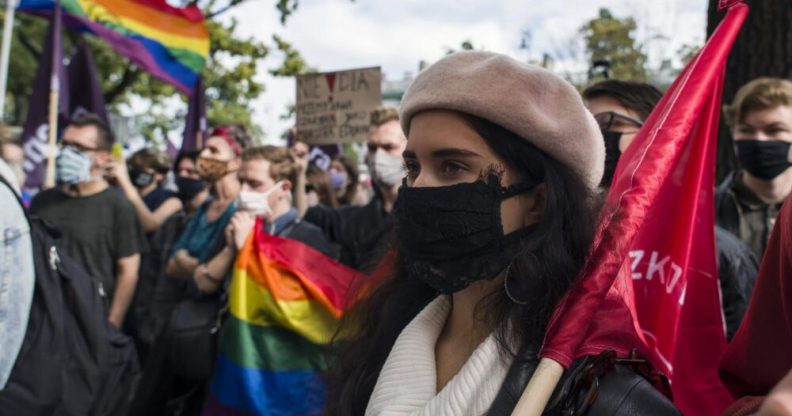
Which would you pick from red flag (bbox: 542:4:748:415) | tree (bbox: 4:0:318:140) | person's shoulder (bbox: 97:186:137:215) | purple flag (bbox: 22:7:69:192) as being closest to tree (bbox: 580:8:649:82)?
tree (bbox: 4:0:318:140)

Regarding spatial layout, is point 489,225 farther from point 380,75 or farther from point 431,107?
point 380,75

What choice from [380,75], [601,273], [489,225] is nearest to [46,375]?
[489,225]

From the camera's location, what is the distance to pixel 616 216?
1.69 meters

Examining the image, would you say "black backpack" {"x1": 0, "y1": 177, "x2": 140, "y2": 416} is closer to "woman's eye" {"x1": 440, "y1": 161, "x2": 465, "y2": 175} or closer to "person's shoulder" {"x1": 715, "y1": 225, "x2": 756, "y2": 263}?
"woman's eye" {"x1": 440, "y1": 161, "x2": 465, "y2": 175}

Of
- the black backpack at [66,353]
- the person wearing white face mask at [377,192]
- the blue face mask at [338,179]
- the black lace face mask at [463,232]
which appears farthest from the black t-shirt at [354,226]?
the blue face mask at [338,179]

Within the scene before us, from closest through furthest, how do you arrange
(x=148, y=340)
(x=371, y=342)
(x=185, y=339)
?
(x=371, y=342)
(x=185, y=339)
(x=148, y=340)

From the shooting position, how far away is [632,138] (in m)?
2.66

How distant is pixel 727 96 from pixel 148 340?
145 inches

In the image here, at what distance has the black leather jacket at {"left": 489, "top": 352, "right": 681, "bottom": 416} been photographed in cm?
138

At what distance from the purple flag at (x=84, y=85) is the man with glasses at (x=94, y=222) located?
3.35m

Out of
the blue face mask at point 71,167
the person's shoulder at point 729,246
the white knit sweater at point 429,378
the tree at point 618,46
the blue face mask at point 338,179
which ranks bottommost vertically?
the white knit sweater at point 429,378

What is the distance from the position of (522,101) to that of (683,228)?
84 cm

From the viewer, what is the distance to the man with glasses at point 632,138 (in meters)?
2.72

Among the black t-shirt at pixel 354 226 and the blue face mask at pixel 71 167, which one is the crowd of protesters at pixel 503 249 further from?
the blue face mask at pixel 71 167
